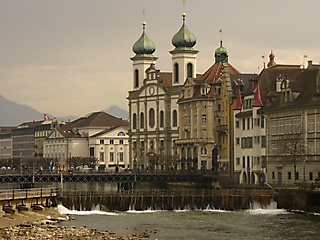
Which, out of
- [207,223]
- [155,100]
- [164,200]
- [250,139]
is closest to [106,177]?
[250,139]

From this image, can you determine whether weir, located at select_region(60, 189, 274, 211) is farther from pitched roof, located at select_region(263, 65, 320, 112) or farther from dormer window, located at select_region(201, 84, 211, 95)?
dormer window, located at select_region(201, 84, 211, 95)

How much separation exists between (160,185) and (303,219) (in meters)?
68.0

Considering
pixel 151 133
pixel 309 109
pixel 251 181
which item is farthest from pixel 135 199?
pixel 151 133

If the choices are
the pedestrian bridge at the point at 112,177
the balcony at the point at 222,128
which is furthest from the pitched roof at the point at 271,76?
the pedestrian bridge at the point at 112,177

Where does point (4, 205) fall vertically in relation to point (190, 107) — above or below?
below

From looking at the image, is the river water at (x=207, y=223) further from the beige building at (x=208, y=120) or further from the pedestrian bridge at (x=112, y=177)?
the beige building at (x=208, y=120)

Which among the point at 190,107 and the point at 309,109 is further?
the point at 190,107

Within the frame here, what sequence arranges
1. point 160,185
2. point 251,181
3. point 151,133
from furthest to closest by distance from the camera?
point 151,133
point 160,185
point 251,181

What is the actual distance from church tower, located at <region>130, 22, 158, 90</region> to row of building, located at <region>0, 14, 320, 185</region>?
182mm

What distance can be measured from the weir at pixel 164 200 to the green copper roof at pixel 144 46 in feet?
302

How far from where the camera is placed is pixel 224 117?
149 metres

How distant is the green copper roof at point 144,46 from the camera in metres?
197

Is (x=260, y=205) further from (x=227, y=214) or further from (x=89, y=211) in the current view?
(x=89, y=211)

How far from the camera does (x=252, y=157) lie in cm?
13162
